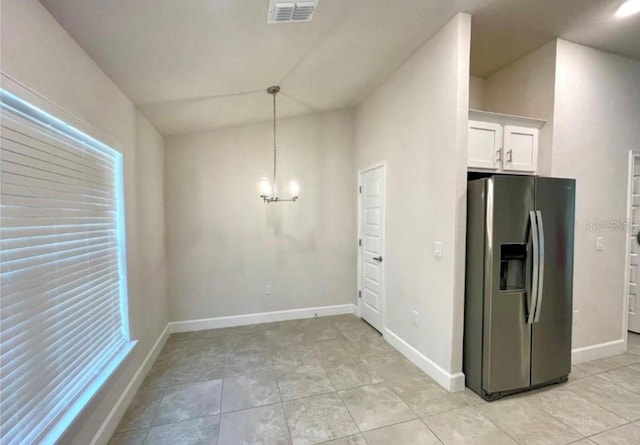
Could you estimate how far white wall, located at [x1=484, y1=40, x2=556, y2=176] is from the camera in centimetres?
264

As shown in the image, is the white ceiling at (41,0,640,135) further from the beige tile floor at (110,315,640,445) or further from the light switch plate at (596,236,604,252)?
→ the beige tile floor at (110,315,640,445)

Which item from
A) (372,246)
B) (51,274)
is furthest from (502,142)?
(51,274)

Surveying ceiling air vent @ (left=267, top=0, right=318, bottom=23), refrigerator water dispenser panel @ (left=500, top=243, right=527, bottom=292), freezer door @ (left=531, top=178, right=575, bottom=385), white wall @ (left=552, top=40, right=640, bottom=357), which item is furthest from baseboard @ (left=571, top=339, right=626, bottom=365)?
ceiling air vent @ (left=267, top=0, right=318, bottom=23)

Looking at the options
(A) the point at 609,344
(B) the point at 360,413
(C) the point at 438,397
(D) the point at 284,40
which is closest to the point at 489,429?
(C) the point at 438,397

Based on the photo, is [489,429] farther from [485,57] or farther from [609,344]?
[485,57]

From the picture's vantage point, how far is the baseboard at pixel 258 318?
3.70 m

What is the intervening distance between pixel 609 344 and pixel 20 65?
5.06 m

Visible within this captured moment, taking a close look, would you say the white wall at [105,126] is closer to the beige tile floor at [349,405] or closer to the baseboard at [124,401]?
the baseboard at [124,401]

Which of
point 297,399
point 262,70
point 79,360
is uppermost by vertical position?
point 262,70

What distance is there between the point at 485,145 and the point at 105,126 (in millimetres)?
3077

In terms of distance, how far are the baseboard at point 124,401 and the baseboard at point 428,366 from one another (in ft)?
8.32

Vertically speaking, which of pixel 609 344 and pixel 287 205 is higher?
pixel 287 205

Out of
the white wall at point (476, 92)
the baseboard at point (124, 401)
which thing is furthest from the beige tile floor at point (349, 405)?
the white wall at point (476, 92)

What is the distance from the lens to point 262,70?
8.13ft
